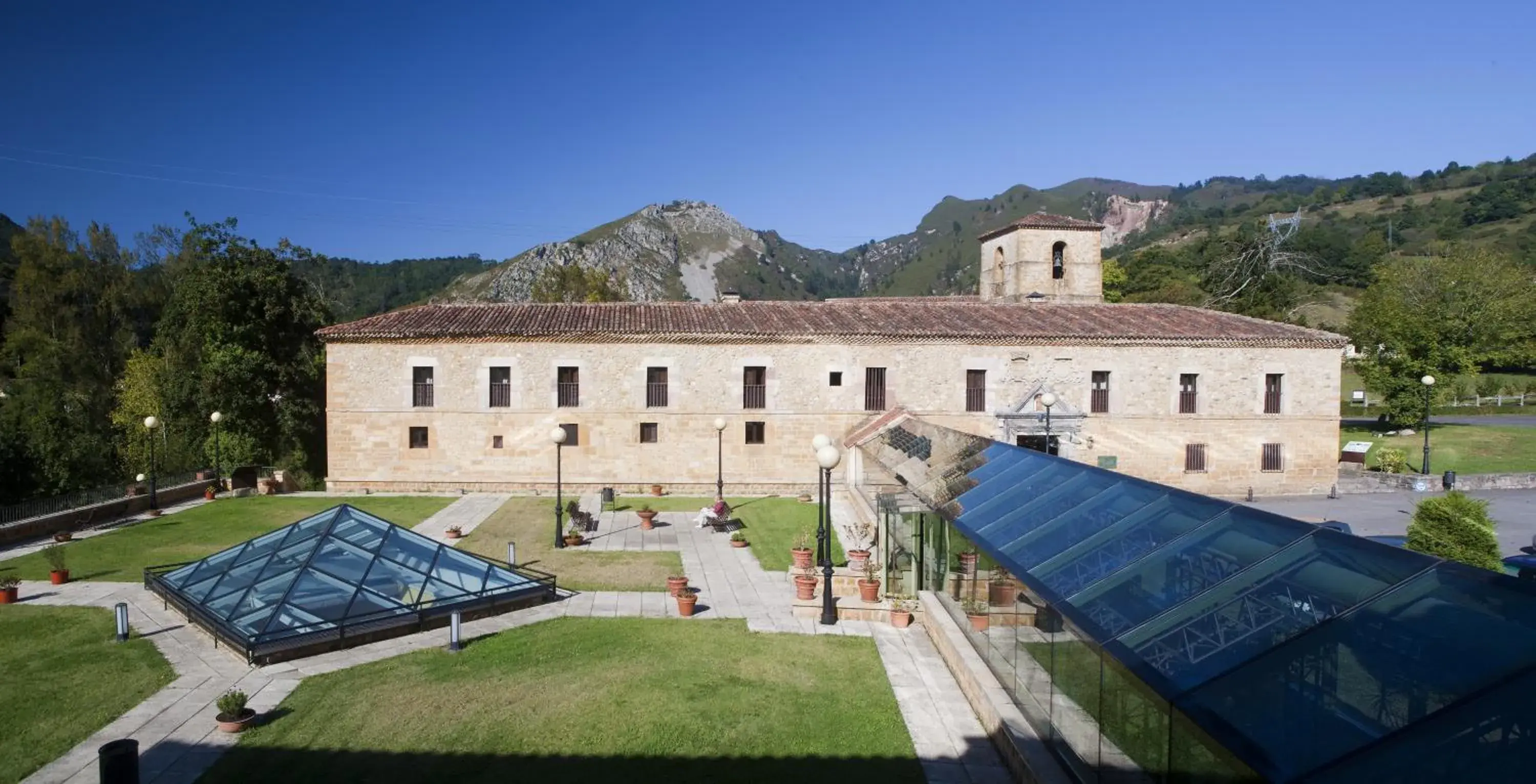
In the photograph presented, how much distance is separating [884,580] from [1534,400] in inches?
2189

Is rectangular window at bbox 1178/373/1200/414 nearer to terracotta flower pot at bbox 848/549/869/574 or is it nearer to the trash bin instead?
terracotta flower pot at bbox 848/549/869/574

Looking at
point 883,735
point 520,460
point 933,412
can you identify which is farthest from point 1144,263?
point 883,735

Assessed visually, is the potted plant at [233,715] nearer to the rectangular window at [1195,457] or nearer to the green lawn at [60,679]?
the green lawn at [60,679]

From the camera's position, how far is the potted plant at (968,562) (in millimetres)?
9750

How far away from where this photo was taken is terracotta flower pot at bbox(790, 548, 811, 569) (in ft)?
48.4

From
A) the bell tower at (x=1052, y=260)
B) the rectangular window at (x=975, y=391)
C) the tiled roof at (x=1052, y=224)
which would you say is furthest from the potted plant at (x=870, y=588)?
the tiled roof at (x=1052, y=224)

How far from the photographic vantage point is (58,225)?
139 ft

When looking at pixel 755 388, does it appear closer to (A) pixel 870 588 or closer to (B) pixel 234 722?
(A) pixel 870 588

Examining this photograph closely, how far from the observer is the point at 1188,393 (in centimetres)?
2714

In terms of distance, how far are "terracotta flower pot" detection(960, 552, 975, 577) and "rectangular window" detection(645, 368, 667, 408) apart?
16835 millimetres

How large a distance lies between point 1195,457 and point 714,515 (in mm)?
17491

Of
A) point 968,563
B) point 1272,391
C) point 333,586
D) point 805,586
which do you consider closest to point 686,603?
point 805,586

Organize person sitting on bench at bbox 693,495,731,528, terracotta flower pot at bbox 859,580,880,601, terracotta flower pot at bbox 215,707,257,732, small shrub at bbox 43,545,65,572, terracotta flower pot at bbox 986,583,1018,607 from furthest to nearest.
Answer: person sitting on bench at bbox 693,495,731,528 < small shrub at bbox 43,545,65,572 < terracotta flower pot at bbox 859,580,880,601 < terracotta flower pot at bbox 215,707,257,732 < terracotta flower pot at bbox 986,583,1018,607

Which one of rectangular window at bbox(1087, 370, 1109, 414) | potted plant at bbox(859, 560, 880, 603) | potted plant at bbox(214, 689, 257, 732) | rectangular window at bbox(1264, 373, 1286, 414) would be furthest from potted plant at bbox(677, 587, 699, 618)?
rectangular window at bbox(1264, 373, 1286, 414)
